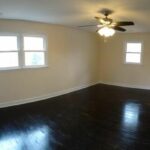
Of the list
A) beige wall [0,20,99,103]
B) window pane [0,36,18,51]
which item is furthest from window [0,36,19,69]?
beige wall [0,20,99,103]

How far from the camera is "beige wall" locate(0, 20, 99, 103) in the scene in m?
5.41

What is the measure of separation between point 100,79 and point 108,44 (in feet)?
5.55

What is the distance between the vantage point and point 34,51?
5.93 metres

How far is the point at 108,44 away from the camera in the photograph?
859 cm

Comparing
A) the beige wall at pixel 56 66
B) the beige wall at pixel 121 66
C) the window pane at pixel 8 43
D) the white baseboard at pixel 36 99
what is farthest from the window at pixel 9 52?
the beige wall at pixel 121 66

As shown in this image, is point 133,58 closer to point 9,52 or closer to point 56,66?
point 56,66

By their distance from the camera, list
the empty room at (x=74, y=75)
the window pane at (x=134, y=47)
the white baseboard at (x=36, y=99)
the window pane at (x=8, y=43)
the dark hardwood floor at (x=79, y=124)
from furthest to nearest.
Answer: the window pane at (x=134, y=47) < the white baseboard at (x=36, y=99) < the window pane at (x=8, y=43) < the empty room at (x=74, y=75) < the dark hardwood floor at (x=79, y=124)

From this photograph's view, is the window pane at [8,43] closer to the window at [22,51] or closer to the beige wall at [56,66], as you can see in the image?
the window at [22,51]

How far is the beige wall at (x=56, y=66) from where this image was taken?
5406mm

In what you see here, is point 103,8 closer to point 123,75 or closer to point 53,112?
point 53,112

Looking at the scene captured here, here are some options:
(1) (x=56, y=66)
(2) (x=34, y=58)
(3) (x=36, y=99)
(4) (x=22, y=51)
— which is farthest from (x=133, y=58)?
(4) (x=22, y=51)

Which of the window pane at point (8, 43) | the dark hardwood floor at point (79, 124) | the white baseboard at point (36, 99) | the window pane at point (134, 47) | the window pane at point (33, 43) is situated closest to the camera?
the dark hardwood floor at point (79, 124)

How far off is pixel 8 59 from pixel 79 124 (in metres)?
2.75

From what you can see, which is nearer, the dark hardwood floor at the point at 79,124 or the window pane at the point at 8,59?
the dark hardwood floor at the point at 79,124
